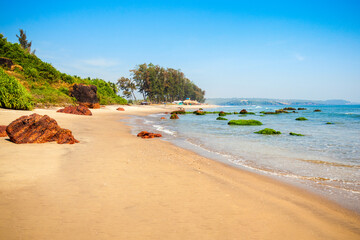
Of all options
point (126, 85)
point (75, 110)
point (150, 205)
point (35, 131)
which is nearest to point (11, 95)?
point (75, 110)

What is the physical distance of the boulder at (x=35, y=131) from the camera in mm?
7082

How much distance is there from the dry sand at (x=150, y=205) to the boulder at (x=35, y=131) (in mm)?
1921

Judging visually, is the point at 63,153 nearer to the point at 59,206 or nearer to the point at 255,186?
the point at 59,206

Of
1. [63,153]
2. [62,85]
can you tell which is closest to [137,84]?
[62,85]

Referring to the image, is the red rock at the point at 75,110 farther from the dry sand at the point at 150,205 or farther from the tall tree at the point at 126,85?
the tall tree at the point at 126,85

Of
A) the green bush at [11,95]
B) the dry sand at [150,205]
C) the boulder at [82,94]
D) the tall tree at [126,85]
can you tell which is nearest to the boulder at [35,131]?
the dry sand at [150,205]

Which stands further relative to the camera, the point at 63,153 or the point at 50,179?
the point at 63,153

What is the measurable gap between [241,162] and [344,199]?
3.01 metres

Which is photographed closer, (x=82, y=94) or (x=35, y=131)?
(x=35, y=131)

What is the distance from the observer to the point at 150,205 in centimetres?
322

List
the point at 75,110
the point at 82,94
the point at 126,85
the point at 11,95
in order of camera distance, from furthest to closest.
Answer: the point at 126,85, the point at 82,94, the point at 75,110, the point at 11,95

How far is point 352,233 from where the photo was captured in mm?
2750

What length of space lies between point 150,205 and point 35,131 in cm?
649

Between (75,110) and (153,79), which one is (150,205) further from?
(153,79)
